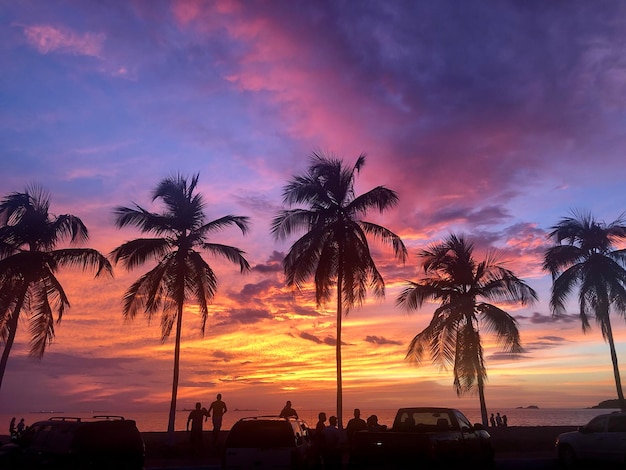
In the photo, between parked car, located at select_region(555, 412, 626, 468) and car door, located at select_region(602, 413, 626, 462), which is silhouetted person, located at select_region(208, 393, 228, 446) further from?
car door, located at select_region(602, 413, 626, 462)

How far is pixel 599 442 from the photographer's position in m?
19.8

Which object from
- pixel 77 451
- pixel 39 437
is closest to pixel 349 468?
pixel 77 451

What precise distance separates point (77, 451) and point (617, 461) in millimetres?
16477

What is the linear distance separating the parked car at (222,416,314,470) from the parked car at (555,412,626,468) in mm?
10948

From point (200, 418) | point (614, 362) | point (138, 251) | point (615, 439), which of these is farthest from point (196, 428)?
point (614, 362)

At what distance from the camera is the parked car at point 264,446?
46.0 ft

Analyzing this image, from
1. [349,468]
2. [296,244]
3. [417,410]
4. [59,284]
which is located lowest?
[349,468]

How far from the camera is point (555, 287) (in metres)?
33.1

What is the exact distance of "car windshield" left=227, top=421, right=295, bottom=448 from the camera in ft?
46.9

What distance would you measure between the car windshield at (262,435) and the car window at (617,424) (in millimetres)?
11785

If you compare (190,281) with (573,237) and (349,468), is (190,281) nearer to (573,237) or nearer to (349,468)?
(349,468)

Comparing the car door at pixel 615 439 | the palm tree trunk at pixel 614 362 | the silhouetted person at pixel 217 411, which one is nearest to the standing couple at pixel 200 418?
the silhouetted person at pixel 217 411

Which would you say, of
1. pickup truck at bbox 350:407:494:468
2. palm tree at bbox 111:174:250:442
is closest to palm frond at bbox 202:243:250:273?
palm tree at bbox 111:174:250:442

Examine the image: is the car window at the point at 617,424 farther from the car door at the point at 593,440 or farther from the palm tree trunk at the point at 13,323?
the palm tree trunk at the point at 13,323
